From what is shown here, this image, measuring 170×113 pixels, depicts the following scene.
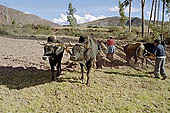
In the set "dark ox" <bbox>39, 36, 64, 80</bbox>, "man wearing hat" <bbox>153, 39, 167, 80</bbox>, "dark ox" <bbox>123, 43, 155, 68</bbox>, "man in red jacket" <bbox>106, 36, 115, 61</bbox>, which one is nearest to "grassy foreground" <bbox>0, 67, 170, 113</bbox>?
"man wearing hat" <bbox>153, 39, 167, 80</bbox>

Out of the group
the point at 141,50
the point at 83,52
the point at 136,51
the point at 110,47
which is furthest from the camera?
the point at 110,47

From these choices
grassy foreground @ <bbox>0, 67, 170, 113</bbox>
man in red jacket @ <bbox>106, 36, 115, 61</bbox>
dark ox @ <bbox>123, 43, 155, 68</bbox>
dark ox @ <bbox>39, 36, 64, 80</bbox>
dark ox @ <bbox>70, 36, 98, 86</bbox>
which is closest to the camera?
grassy foreground @ <bbox>0, 67, 170, 113</bbox>

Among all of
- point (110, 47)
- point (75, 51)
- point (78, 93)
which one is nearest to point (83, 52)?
point (75, 51)

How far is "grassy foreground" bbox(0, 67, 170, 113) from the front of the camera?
6163 millimetres

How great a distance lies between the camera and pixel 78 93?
279 inches

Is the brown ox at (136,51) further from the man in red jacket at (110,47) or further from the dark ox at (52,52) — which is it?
the dark ox at (52,52)

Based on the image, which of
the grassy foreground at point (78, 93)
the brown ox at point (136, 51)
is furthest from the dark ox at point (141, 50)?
the grassy foreground at point (78, 93)

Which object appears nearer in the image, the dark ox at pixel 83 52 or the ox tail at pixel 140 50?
the dark ox at pixel 83 52

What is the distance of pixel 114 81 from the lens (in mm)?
8609

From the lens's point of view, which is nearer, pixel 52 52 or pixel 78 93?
pixel 78 93

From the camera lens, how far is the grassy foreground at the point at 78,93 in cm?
616

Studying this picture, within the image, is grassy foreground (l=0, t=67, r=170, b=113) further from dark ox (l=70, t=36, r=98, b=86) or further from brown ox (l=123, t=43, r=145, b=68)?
brown ox (l=123, t=43, r=145, b=68)

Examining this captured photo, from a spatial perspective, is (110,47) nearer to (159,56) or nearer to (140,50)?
(140,50)

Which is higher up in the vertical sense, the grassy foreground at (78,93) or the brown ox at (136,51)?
the brown ox at (136,51)
